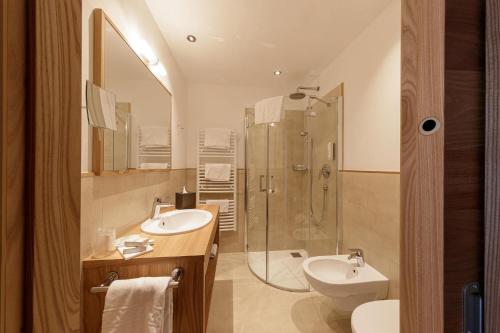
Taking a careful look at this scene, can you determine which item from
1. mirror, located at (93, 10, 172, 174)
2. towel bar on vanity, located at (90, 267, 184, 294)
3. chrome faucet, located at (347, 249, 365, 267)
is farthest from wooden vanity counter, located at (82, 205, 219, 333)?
chrome faucet, located at (347, 249, 365, 267)

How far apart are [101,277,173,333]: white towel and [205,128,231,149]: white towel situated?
2.07 m

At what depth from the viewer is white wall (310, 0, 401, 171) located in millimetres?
1529

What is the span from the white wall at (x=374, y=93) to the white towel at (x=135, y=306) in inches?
66.4

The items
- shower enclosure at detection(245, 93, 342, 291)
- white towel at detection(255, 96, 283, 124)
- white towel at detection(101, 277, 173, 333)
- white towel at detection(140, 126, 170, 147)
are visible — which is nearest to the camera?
white towel at detection(101, 277, 173, 333)

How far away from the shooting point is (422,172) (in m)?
0.37

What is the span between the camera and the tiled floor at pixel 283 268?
2232 mm

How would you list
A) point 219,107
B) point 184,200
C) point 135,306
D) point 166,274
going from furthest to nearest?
point 219,107, point 184,200, point 166,274, point 135,306

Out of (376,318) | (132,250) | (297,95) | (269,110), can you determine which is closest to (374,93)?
Answer: (297,95)

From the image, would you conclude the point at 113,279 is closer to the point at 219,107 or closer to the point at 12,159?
the point at 12,159

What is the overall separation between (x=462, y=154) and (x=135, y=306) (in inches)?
48.2

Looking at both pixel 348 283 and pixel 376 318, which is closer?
pixel 376 318

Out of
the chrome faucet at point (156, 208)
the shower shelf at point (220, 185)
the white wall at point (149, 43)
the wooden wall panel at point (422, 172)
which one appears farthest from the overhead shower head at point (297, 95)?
the wooden wall panel at point (422, 172)

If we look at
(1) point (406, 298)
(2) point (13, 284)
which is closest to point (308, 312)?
(1) point (406, 298)

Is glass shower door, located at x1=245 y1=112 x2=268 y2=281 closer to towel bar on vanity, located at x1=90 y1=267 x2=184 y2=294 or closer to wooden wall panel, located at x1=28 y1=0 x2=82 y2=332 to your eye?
towel bar on vanity, located at x1=90 y1=267 x2=184 y2=294
